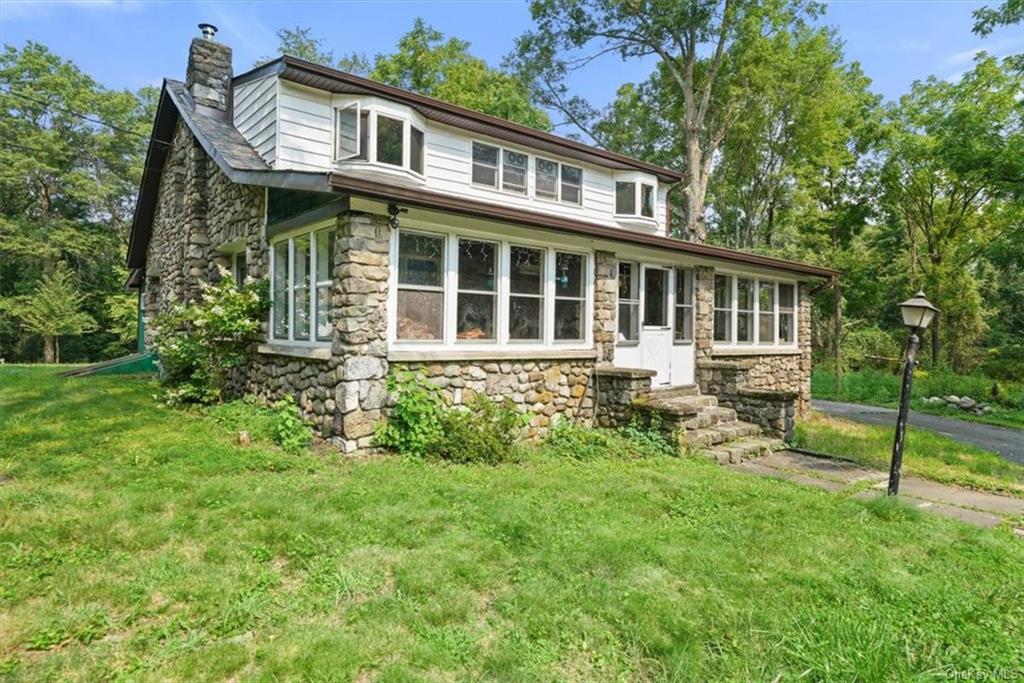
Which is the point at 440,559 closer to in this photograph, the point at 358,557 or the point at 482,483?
the point at 358,557

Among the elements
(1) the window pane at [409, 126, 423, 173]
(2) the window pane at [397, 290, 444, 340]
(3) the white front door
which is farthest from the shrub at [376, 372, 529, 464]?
(1) the window pane at [409, 126, 423, 173]

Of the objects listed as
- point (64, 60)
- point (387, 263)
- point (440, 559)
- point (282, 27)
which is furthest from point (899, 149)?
point (64, 60)

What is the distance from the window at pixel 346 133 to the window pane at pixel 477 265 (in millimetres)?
3521

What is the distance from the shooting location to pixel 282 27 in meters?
25.3

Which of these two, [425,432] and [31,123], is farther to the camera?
[31,123]

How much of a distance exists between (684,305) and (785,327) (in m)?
3.93

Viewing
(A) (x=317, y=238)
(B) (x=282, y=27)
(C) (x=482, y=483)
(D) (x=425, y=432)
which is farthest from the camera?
(B) (x=282, y=27)

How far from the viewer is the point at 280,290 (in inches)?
309

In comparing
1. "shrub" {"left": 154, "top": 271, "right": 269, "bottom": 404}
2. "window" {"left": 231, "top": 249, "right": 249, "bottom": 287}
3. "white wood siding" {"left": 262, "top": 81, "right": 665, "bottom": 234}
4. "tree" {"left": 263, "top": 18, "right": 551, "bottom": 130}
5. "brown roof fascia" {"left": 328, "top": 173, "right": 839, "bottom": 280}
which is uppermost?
"tree" {"left": 263, "top": 18, "right": 551, "bottom": 130}

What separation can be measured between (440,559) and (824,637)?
227 centimetres

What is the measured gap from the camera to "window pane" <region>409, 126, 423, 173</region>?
31.8ft

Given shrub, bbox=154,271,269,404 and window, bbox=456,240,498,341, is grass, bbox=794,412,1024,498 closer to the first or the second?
window, bbox=456,240,498,341

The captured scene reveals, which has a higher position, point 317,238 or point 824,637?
point 317,238

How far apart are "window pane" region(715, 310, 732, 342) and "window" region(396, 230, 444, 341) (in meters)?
6.43
